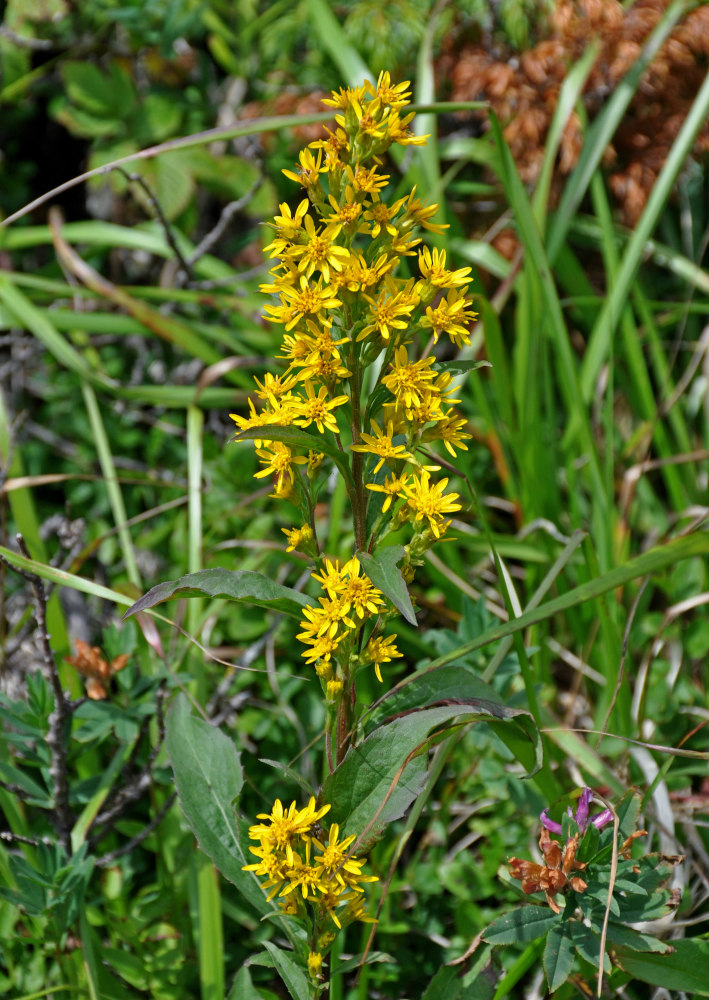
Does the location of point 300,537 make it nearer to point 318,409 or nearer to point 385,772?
point 318,409

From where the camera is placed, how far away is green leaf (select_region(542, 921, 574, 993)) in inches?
39.7

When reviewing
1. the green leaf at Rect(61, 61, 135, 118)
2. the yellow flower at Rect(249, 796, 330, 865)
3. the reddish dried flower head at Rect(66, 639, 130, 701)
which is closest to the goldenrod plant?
the yellow flower at Rect(249, 796, 330, 865)

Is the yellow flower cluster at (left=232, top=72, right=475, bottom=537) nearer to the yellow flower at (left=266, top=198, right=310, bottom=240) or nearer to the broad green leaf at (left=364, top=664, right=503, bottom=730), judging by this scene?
the yellow flower at (left=266, top=198, right=310, bottom=240)

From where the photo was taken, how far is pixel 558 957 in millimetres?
1042

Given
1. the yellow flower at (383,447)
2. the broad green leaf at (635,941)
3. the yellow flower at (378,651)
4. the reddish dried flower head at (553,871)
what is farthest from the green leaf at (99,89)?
the broad green leaf at (635,941)

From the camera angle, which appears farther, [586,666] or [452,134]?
[452,134]

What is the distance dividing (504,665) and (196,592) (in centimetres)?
76

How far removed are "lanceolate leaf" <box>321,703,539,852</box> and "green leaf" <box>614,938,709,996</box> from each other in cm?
40

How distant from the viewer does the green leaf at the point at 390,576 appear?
2.78ft

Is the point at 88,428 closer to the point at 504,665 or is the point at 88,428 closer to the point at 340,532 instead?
the point at 340,532

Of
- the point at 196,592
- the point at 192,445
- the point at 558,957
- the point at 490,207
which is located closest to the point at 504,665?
the point at 558,957

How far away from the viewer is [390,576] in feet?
2.93

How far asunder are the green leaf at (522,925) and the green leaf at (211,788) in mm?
305

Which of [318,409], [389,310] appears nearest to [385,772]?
[318,409]
